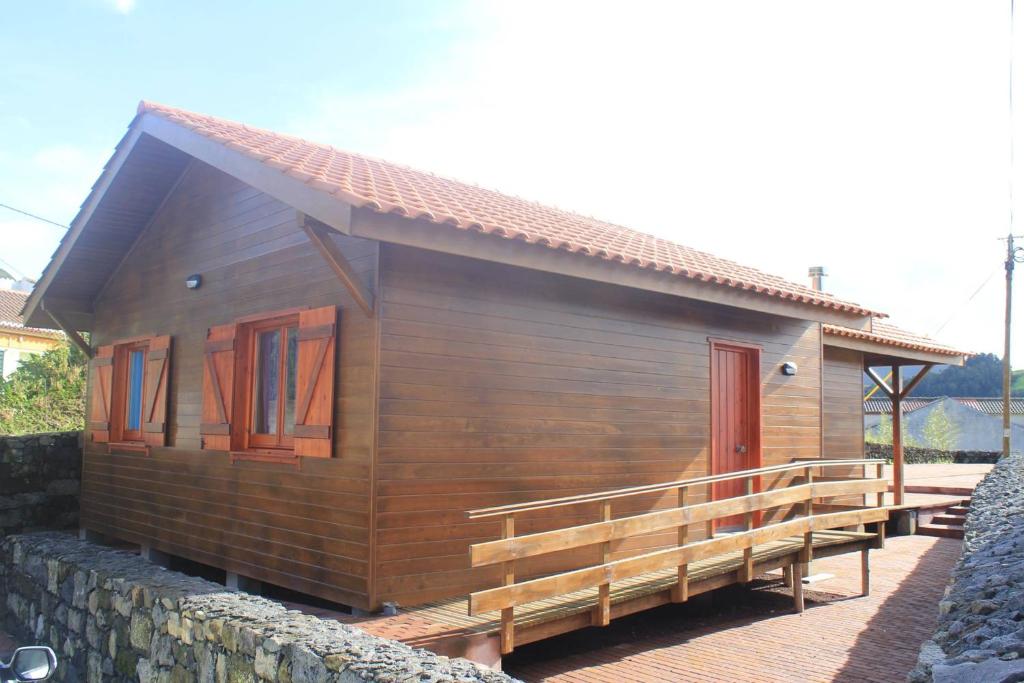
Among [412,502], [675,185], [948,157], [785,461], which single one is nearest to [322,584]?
[412,502]

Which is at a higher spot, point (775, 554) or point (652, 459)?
point (652, 459)

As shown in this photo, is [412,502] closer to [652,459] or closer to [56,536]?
[652,459]

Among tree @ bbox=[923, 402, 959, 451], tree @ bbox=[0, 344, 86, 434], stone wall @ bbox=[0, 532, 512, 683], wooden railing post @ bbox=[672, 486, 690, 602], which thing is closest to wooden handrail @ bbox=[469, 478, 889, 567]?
wooden railing post @ bbox=[672, 486, 690, 602]

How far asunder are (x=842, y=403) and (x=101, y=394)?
1028cm

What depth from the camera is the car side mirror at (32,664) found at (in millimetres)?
3182

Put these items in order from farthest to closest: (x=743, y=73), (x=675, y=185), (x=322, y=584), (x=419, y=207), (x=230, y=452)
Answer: (x=675, y=185) → (x=743, y=73) → (x=230, y=452) → (x=322, y=584) → (x=419, y=207)

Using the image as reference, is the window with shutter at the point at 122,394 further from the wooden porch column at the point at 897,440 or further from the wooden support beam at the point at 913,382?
the wooden support beam at the point at 913,382

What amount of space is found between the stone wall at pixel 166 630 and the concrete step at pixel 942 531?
11296mm

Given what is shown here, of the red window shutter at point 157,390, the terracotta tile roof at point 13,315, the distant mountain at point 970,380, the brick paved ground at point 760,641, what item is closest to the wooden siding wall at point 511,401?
the brick paved ground at point 760,641

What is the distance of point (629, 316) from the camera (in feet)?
26.5

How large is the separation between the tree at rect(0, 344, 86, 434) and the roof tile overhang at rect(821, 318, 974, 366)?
14.7m

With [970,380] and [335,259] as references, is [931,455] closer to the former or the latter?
[335,259]

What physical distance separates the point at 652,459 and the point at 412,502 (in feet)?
9.16

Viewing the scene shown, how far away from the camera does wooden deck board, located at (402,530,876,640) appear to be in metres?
5.77
